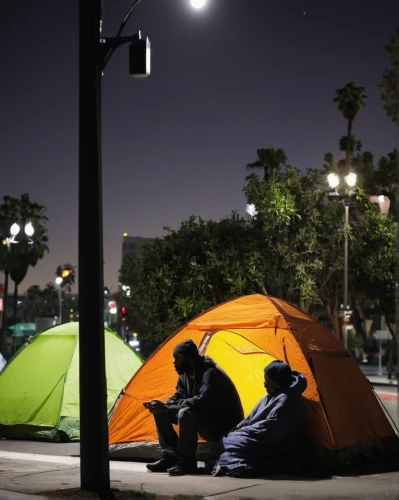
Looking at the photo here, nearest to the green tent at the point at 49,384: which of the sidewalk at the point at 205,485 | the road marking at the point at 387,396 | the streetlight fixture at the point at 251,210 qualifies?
the sidewalk at the point at 205,485

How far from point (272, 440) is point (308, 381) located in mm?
1427

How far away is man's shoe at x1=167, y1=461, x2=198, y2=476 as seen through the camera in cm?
985

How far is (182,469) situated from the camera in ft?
32.4

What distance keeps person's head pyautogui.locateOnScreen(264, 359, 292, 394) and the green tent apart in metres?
4.68

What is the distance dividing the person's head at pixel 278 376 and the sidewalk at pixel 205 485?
39.1 inches

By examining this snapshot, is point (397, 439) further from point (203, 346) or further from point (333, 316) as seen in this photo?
point (333, 316)

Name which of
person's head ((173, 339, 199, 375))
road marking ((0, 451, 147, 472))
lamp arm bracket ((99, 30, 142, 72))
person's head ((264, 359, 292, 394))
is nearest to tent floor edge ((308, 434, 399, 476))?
person's head ((264, 359, 292, 394))

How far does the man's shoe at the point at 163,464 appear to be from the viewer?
33.4ft

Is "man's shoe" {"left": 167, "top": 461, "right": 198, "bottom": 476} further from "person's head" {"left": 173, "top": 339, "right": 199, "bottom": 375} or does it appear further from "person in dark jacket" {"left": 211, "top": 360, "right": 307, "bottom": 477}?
"person's head" {"left": 173, "top": 339, "right": 199, "bottom": 375}

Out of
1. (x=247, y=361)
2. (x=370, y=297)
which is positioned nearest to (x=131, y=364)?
(x=247, y=361)

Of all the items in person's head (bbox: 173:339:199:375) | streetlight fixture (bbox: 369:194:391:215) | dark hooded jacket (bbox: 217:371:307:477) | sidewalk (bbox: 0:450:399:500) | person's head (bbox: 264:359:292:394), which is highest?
streetlight fixture (bbox: 369:194:391:215)

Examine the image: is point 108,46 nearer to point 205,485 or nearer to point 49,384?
point 205,485

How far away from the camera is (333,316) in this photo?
35.5m

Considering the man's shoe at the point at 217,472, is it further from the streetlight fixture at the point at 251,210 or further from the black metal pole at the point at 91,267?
the streetlight fixture at the point at 251,210
